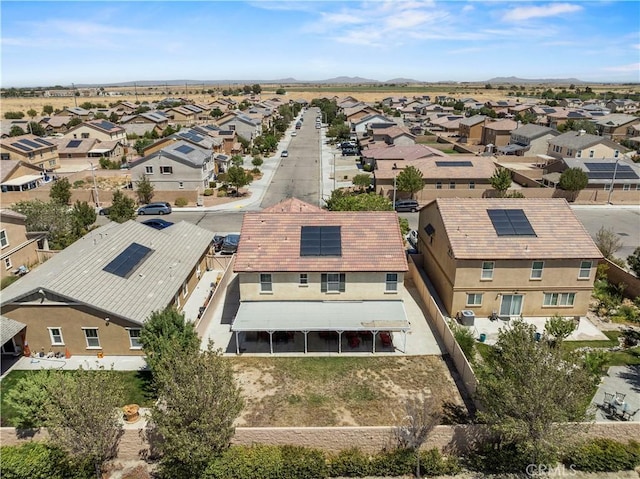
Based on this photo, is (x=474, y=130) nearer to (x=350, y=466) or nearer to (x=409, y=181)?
(x=409, y=181)

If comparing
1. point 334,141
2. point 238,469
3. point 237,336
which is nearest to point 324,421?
point 238,469

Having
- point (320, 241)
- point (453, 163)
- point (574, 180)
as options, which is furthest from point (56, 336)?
point (574, 180)

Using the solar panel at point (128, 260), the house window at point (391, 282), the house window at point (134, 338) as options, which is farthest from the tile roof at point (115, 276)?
the house window at point (391, 282)

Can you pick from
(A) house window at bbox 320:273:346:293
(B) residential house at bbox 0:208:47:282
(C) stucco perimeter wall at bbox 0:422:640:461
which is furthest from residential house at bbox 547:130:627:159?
(B) residential house at bbox 0:208:47:282

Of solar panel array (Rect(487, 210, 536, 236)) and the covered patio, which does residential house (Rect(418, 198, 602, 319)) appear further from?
the covered patio

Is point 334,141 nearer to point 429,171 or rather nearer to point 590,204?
point 429,171

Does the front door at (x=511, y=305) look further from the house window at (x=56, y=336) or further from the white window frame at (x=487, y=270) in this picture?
the house window at (x=56, y=336)
